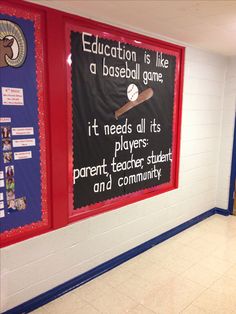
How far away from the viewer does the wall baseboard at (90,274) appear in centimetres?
231

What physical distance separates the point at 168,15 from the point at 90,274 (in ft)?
7.98

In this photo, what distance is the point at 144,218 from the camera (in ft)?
10.8

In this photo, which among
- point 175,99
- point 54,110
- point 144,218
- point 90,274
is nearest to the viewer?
point 54,110

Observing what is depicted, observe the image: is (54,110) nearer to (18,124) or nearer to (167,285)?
(18,124)

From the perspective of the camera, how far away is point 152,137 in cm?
318

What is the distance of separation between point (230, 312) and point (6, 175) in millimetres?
2101

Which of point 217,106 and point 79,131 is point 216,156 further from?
point 79,131

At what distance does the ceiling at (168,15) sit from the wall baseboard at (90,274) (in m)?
2.31

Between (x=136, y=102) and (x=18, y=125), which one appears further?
(x=136, y=102)

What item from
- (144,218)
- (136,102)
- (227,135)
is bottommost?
(144,218)

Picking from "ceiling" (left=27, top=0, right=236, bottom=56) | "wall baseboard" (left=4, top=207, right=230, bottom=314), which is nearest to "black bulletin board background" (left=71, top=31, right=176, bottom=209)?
"ceiling" (left=27, top=0, right=236, bottom=56)

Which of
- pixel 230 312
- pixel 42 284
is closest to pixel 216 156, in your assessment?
pixel 230 312

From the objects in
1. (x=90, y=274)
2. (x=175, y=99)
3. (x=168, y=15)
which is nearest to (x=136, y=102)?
(x=175, y=99)

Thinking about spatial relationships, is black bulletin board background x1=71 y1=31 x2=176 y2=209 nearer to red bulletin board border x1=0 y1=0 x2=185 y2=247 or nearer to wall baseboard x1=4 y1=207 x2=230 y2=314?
red bulletin board border x1=0 y1=0 x2=185 y2=247
